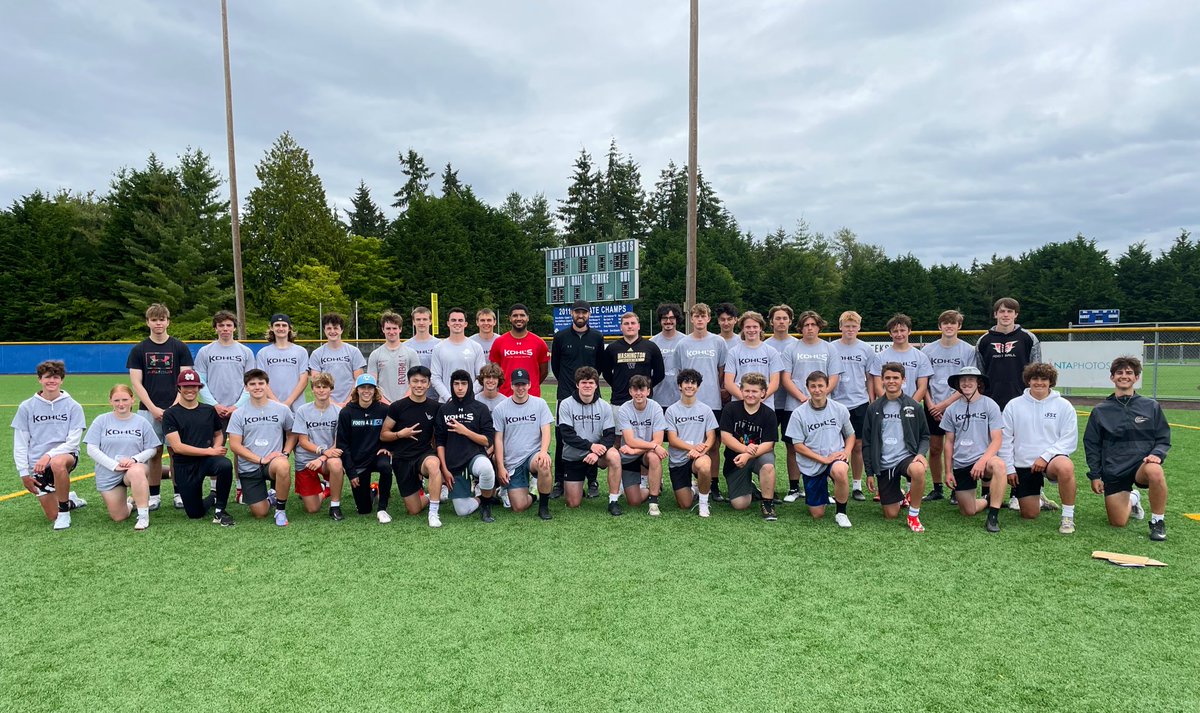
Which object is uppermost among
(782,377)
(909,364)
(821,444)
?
(909,364)

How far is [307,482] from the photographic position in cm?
593

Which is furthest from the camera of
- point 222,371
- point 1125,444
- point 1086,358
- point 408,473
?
point 1086,358

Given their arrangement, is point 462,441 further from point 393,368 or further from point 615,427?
point 615,427

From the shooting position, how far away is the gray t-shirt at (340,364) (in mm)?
6555

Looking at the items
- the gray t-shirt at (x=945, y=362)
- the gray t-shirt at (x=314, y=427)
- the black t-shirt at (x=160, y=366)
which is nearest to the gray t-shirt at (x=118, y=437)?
the black t-shirt at (x=160, y=366)

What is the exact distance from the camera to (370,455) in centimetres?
588

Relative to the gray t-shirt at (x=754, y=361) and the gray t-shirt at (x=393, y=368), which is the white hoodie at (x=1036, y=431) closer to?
the gray t-shirt at (x=754, y=361)

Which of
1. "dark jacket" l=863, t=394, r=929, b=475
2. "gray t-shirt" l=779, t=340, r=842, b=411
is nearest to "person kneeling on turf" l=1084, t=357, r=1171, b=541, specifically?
"dark jacket" l=863, t=394, r=929, b=475

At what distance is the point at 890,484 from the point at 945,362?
5.21ft

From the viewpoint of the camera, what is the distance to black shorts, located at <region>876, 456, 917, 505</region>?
217 inches

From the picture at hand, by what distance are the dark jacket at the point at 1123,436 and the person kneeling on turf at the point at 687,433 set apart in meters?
2.87

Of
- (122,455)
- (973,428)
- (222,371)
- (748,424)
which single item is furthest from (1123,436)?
(122,455)

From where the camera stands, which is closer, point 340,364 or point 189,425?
point 189,425

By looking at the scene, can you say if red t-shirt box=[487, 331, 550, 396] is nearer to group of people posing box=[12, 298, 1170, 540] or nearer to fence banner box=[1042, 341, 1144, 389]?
group of people posing box=[12, 298, 1170, 540]
